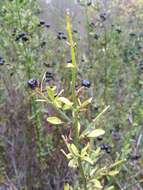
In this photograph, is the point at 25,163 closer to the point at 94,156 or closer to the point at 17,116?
the point at 17,116

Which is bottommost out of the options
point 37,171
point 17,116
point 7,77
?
point 37,171

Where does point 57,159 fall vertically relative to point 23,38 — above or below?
below

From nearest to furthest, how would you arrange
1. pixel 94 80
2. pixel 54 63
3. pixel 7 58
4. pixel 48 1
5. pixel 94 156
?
pixel 94 156
pixel 7 58
pixel 54 63
pixel 94 80
pixel 48 1

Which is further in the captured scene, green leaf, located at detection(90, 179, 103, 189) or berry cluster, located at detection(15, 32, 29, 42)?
berry cluster, located at detection(15, 32, 29, 42)

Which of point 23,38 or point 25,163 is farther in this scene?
point 25,163

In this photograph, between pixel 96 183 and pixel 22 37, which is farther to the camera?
pixel 22 37

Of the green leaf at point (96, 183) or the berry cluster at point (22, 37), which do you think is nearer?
the green leaf at point (96, 183)

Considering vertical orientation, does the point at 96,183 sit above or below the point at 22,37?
below

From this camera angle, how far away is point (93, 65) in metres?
4.32

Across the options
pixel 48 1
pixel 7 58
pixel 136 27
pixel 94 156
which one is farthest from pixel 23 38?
pixel 48 1

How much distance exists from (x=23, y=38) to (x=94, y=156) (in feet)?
5.97

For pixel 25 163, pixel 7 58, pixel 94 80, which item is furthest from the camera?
pixel 94 80

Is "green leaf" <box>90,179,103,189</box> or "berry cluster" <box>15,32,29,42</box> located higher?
"berry cluster" <box>15,32,29,42</box>

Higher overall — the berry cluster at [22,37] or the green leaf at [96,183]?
the berry cluster at [22,37]
